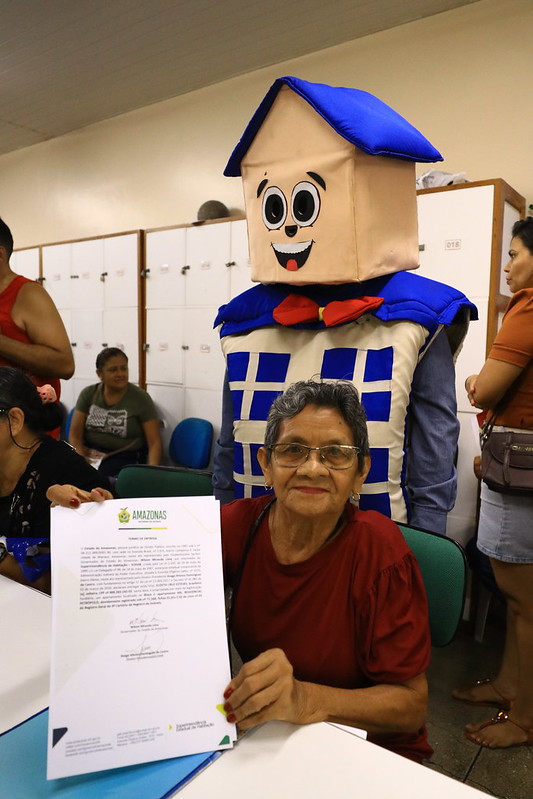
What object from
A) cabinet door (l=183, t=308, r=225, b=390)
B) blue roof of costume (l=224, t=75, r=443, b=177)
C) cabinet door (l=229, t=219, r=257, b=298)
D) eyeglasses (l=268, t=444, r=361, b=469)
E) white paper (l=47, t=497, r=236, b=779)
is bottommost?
white paper (l=47, t=497, r=236, b=779)

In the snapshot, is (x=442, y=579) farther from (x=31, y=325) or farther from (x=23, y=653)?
(x=31, y=325)

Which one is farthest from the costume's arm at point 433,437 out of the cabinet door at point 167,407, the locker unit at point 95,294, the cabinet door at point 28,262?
the cabinet door at point 28,262

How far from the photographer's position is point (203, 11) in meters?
3.20

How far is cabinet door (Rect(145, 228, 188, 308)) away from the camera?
393 cm

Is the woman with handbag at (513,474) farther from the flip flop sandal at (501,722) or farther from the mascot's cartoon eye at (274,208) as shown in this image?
the mascot's cartoon eye at (274,208)

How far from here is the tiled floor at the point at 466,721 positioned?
1.87 meters

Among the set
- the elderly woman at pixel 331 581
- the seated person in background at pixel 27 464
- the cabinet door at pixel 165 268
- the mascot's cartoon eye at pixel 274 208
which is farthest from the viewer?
the cabinet door at pixel 165 268

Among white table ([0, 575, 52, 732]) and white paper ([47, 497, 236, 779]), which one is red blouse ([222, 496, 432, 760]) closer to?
white paper ([47, 497, 236, 779])

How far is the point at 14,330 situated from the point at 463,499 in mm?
2125

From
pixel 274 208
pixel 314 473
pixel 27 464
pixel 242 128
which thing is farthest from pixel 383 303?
pixel 242 128

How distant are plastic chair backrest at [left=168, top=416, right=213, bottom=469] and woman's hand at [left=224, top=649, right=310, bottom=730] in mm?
2925

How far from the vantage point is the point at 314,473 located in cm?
108

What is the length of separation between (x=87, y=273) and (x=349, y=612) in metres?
4.11

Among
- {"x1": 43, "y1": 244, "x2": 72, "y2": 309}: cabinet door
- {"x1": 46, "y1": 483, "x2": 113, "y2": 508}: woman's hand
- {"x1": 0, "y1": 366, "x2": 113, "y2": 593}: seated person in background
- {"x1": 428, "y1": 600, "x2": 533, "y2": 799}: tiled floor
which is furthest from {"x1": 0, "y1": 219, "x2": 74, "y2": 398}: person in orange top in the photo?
{"x1": 43, "y1": 244, "x2": 72, "y2": 309}: cabinet door
